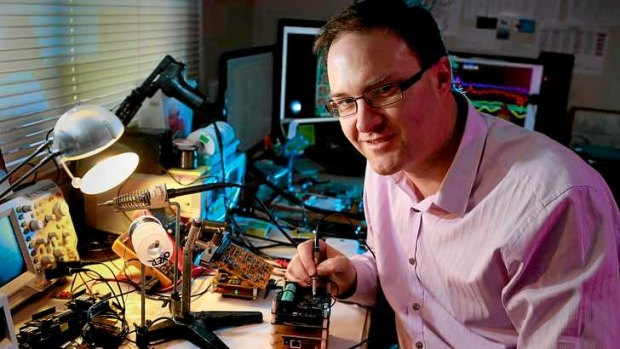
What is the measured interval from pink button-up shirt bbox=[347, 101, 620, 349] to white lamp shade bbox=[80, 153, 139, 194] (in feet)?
1.97

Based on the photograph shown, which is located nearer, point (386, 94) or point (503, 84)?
point (386, 94)

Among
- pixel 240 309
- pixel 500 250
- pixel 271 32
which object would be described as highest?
pixel 271 32

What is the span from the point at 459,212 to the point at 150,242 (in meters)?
0.65

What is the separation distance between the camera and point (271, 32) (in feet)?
8.94

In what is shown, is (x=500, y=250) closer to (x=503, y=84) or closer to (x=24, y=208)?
(x=24, y=208)

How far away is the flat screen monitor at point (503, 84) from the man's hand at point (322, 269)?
118cm

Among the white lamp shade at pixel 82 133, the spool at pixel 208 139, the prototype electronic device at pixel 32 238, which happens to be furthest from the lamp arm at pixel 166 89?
the white lamp shade at pixel 82 133

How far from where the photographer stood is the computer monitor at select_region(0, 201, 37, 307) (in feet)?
3.84

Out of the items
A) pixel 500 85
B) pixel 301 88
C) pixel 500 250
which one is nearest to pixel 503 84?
pixel 500 85

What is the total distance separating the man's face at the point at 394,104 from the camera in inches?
41.3

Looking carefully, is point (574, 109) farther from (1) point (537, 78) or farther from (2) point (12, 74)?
(2) point (12, 74)

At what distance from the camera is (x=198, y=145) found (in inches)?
65.4

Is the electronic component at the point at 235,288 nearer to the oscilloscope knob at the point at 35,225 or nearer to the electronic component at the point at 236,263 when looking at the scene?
the electronic component at the point at 236,263

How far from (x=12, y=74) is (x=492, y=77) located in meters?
1.72
